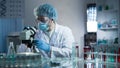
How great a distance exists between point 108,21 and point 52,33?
1.01m

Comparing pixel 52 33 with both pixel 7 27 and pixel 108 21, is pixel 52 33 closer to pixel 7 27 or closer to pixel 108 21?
pixel 7 27

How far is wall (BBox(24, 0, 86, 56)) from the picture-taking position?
3.73 meters

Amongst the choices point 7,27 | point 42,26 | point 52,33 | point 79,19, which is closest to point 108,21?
point 79,19

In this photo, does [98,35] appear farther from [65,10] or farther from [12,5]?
[12,5]

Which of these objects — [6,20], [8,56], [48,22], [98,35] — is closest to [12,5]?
[6,20]

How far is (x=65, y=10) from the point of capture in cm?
378

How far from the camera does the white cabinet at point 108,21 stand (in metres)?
3.73

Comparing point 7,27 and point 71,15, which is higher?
point 71,15

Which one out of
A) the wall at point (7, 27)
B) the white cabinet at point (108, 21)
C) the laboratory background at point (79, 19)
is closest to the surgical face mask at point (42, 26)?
the laboratory background at point (79, 19)

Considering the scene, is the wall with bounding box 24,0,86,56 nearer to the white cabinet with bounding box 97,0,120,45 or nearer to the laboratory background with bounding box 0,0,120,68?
the laboratory background with bounding box 0,0,120,68

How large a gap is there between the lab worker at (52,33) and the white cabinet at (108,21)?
0.56 meters

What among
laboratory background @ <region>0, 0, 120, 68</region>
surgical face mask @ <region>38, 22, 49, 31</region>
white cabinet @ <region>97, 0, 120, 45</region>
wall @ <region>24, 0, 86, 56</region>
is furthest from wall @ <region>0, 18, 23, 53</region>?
white cabinet @ <region>97, 0, 120, 45</region>

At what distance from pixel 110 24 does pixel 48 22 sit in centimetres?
108

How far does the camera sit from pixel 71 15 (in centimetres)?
375
